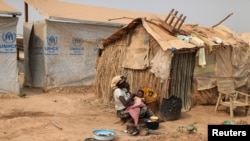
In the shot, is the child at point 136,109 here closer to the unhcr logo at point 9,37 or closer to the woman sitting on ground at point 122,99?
the woman sitting on ground at point 122,99

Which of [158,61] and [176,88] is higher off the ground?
[158,61]

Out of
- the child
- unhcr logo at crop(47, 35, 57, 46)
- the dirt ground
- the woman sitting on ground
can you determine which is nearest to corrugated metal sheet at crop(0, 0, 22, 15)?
unhcr logo at crop(47, 35, 57, 46)

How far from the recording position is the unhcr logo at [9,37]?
10.6m

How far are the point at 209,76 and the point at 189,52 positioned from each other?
1.17 meters

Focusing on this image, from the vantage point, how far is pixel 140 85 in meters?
8.92

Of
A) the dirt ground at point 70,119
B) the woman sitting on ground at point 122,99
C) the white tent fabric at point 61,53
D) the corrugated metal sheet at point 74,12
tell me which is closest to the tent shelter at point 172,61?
the dirt ground at point 70,119

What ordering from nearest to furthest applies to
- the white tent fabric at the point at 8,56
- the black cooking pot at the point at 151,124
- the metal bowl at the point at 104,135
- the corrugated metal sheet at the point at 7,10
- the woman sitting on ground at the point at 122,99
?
the metal bowl at the point at 104,135 → the black cooking pot at the point at 151,124 → the woman sitting on ground at the point at 122,99 → the corrugated metal sheet at the point at 7,10 → the white tent fabric at the point at 8,56

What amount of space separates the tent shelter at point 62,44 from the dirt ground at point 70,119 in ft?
4.18

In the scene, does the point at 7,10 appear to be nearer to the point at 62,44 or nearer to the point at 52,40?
the point at 52,40

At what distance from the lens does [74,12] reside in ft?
43.3

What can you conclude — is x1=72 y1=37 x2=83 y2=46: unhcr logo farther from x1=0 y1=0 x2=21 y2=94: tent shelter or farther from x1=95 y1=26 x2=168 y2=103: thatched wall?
x1=95 y1=26 x2=168 y2=103: thatched wall

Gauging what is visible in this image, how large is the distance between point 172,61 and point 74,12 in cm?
599

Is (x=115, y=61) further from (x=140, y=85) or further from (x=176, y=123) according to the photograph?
(x=176, y=123)

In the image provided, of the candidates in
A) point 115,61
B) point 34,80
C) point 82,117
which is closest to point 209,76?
point 115,61
